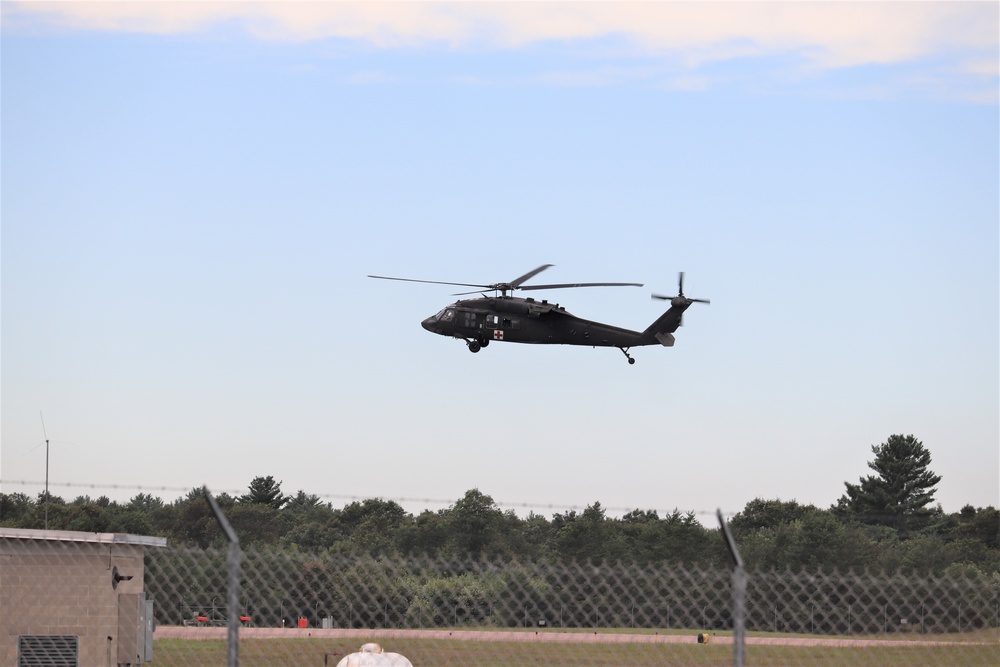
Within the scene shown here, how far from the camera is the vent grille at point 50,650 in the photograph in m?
21.6

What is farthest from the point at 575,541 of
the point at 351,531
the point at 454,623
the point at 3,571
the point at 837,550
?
the point at 454,623

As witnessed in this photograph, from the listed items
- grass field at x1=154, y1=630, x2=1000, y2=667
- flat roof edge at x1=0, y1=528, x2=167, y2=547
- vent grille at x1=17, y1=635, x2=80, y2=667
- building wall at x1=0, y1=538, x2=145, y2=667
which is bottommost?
grass field at x1=154, y1=630, x2=1000, y2=667

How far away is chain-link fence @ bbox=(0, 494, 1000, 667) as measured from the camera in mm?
10188

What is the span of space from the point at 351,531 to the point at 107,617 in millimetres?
34525

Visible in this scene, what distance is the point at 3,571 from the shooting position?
19.5 m

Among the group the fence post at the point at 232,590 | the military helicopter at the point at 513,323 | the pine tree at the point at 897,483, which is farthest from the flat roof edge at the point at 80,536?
the pine tree at the point at 897,483

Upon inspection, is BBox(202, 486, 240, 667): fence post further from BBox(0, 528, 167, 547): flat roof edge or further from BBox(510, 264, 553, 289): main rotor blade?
BBox(510, 264, 553, 289): main rotor blade

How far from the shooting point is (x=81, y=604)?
22188 millimetres

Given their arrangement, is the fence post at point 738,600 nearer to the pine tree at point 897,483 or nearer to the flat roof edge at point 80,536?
the flat roof edge at point 80,536

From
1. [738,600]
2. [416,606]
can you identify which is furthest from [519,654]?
[738,600]

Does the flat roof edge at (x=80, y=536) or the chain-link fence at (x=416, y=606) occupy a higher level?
the flat roof edge at (x=80, y=536)

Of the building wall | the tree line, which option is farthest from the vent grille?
the tree line

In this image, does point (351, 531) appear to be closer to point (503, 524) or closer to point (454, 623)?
point (503, 524)

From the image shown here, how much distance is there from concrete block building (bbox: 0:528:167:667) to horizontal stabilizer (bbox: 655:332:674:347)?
87.5 ft
